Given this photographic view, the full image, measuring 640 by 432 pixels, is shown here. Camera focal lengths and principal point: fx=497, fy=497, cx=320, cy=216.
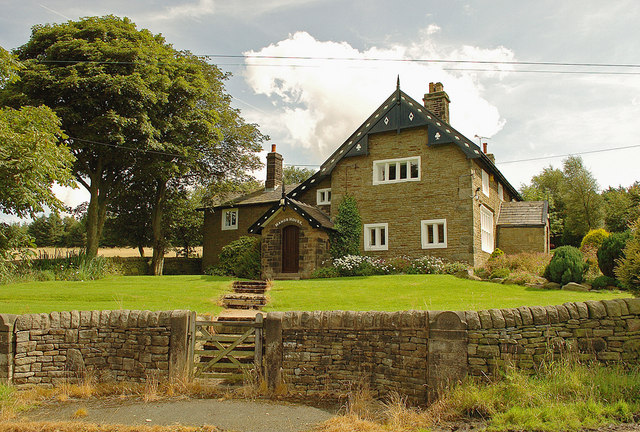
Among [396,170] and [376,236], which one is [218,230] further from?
[396,170]

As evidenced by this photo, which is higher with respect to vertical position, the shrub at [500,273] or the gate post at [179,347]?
the shrub at [500,273]

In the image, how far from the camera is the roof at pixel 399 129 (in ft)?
76.6

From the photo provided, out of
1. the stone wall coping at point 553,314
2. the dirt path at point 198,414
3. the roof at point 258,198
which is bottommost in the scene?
A: the dirt path at point 198,414

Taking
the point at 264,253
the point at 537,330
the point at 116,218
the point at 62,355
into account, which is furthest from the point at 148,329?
the point at 116,218

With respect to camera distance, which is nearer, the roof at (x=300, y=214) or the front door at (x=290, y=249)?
the roof at (x=300, y=214)

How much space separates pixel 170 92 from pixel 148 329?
20569 millimetres

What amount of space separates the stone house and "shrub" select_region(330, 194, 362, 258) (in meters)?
0.35

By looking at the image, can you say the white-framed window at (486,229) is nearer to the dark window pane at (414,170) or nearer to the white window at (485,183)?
the white window at (485,183)

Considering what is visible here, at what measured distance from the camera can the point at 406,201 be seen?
24.5 meters

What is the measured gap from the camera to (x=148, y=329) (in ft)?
34.2

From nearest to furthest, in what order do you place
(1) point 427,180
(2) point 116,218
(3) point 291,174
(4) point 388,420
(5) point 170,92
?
(4) point 388,420 < (1) point 427,180 < (5) point 170,92 < (2) point 116,218 < (3) point 291,174

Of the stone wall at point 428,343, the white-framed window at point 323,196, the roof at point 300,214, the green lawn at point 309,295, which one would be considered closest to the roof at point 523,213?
the green lawn at point 309,295

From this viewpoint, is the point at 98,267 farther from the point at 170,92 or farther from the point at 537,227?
the point at 537,227

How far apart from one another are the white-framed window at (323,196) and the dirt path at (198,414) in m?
18.7
